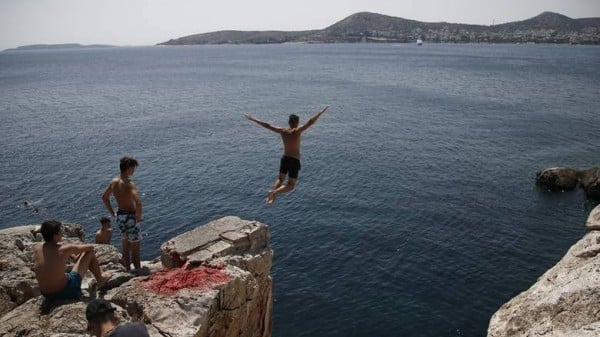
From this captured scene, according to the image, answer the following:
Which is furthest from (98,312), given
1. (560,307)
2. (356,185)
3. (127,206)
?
(356,185)

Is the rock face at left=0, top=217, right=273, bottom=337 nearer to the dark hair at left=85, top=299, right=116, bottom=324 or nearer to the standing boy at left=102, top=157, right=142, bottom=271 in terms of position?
the standing boy at left=102, top=157, right=142, bottom=271

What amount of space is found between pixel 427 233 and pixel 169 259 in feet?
81.5

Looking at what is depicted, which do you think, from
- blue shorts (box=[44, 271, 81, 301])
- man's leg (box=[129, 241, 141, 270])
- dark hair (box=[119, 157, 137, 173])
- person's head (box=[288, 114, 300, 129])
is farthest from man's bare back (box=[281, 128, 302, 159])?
blue shorts (box=[44, 271, 81, 301])

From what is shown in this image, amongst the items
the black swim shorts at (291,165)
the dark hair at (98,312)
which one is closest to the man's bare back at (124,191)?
the black swim shorts at (291,165)

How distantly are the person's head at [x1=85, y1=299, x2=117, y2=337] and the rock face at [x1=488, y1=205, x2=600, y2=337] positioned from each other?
1000 cm

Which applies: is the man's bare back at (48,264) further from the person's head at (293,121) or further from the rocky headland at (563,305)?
the rocky headland at (563,305)

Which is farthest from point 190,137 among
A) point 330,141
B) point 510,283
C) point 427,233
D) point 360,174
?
point 510,283

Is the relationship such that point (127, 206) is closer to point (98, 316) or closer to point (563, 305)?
point (98, 316)

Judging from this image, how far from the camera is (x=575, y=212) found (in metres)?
39.8

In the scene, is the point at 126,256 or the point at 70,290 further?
the point at 126,256

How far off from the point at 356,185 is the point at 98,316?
3831 cm

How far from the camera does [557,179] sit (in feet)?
144

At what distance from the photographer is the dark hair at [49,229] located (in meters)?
10.6

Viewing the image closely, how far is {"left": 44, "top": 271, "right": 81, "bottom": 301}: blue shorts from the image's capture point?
1119 centimetres
